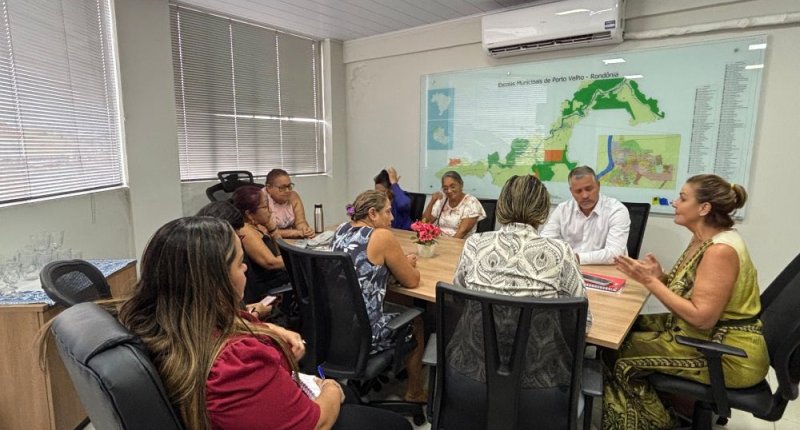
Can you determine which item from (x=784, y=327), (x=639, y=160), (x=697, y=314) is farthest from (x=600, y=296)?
(x=639, y=160)

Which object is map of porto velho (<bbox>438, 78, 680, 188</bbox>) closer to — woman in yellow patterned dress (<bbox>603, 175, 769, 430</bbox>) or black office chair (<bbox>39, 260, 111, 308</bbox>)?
woman in yellow patterned dress (<bbox>603, 175, 769, 430</bbox>)

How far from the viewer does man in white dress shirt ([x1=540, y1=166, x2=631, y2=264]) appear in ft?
8.68

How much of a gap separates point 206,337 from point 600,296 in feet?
5.68

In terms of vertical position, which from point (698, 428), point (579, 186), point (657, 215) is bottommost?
point (698, 428)

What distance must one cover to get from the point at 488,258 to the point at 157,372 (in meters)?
1.12

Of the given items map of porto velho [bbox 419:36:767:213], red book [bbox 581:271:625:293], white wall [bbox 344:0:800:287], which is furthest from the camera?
map of porto velho [bbox 419:36:767:213]

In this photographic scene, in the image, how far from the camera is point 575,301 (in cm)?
117

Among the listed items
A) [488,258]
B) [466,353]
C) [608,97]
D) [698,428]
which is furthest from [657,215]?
[466,353]

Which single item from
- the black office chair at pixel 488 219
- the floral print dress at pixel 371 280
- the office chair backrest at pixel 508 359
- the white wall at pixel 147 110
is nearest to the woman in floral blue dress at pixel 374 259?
the floral print dress at pixel 371 280

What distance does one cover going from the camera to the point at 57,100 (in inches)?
104

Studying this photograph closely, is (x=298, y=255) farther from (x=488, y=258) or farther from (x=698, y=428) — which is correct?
(x=698, y=428)

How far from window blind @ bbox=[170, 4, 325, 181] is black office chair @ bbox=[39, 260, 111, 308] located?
8.52 ft

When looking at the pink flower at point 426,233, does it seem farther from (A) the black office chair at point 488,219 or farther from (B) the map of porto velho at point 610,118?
(B) the map of porto velho at point 610,118

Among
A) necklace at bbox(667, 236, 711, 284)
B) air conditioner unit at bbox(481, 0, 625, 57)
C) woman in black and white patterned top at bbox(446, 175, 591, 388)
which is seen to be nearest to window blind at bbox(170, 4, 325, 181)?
air conditioner unit at bbox(481, 0, 625, 57)
